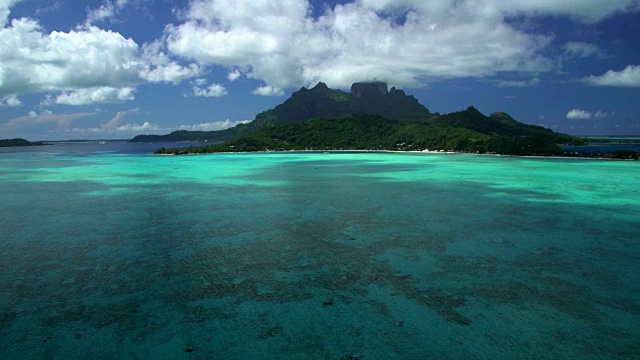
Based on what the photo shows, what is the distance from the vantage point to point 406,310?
309 inches

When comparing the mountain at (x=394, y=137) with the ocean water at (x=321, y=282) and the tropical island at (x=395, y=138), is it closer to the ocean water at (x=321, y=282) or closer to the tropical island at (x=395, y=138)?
the tropical island at (x=395, y=138)

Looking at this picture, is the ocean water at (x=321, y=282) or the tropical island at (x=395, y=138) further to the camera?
the tropical island at (x=395, y=138)

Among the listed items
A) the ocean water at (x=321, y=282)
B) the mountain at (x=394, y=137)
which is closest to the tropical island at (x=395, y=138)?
the mountain at (x=394, y=137)

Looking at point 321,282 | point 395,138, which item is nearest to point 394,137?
point 395,138

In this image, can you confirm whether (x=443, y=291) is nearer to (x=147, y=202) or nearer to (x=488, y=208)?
(x=488, y=208)

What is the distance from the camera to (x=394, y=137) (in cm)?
10288

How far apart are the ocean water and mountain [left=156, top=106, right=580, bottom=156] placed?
2329 inches

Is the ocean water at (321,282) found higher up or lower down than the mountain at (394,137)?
lower down

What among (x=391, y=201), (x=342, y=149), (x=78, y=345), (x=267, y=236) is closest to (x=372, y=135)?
(x=342, y=149)

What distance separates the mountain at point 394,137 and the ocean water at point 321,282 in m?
59.2

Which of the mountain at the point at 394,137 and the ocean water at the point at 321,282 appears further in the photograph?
the mountain at the point at 394,137

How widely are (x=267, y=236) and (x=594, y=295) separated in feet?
29.6

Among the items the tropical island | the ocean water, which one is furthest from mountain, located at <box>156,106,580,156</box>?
the ocean water

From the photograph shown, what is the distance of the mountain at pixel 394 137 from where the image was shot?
73.3 m
